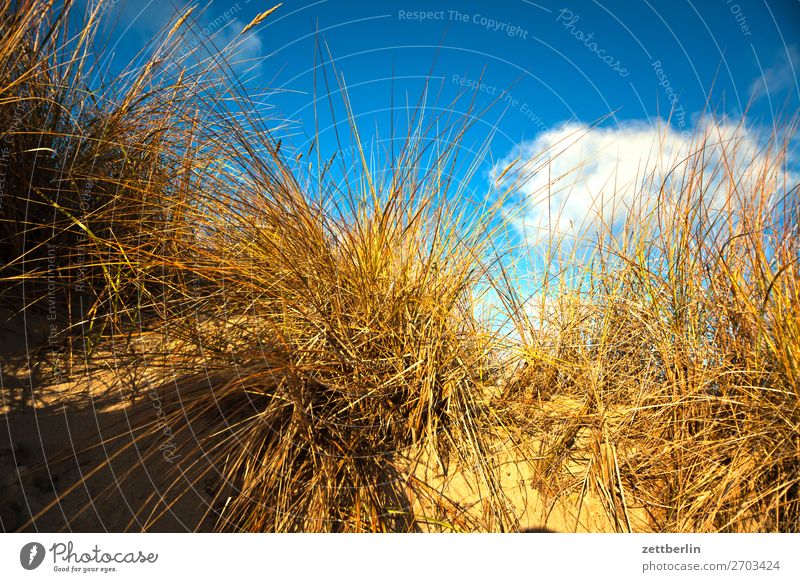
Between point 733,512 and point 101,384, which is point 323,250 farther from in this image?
point 733,512

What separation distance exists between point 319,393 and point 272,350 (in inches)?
8.5

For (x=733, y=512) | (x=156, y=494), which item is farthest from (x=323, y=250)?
(x=733, y=512)
